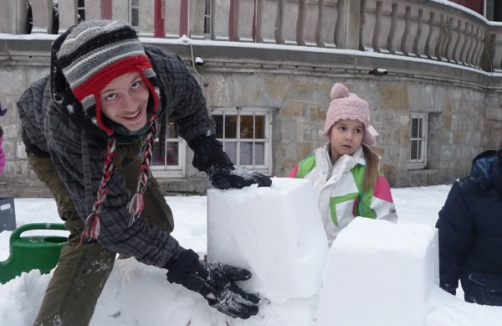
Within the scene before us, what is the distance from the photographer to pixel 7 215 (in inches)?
181

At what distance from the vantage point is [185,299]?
6.95ft

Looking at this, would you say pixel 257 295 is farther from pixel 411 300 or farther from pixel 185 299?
pixel 411 300

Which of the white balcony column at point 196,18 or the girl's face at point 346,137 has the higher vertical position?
the white balcony column at point 196,18

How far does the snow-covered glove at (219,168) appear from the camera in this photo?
215 cm

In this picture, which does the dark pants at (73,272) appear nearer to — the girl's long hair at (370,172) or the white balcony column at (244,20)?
the girl's long hair at (370,172)

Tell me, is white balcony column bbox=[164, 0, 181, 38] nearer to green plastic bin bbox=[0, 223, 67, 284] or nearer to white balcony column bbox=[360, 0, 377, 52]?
white balcony column bbox=[360, 0, 377, 52]

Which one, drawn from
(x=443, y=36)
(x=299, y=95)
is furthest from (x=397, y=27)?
(x=299, y=95)

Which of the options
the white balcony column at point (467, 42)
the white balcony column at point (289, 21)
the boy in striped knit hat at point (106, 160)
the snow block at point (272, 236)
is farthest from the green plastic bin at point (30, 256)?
the white balcony column at point (467, 42)

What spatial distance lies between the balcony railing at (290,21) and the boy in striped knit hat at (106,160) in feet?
12.2

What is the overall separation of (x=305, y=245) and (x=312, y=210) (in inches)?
7.4

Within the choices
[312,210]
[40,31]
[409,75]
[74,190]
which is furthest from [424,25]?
[74,190]

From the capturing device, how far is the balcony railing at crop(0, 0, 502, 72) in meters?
5.69

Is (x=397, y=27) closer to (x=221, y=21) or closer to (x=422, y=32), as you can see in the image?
(x=422, y=32)

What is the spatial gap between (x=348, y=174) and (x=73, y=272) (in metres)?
1.40
